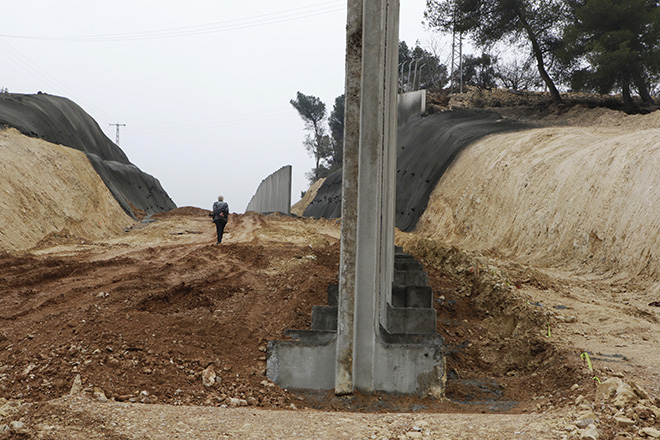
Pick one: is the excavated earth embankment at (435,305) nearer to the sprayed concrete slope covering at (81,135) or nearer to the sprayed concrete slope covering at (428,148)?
the sprayed concrete slope covering at (428,148)

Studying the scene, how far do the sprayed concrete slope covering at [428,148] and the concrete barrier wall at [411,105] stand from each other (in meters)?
1.21

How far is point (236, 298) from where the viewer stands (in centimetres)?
855

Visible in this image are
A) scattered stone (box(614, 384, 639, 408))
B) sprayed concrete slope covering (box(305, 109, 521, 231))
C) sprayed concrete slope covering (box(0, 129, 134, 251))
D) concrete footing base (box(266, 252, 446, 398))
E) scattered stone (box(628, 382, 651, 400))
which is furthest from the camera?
sprayed concrete slope covering (box(305, 109, 521, 231))

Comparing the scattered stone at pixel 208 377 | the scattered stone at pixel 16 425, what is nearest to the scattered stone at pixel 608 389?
the scattered stone at pixel 208 377

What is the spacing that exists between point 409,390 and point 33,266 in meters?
8.66

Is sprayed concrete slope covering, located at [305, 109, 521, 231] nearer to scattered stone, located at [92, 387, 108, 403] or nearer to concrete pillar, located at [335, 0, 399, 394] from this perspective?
concrete pillar, located at [335, 0, 399, 394]

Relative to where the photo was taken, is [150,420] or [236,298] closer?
[150,420]

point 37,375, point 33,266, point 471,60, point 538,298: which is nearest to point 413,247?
point 538,298

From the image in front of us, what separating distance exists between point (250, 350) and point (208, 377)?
88cm

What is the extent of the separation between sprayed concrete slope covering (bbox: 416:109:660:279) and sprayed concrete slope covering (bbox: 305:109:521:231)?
104 centimetres

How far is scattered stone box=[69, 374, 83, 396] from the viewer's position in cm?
436

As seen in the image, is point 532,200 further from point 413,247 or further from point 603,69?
point 603,69

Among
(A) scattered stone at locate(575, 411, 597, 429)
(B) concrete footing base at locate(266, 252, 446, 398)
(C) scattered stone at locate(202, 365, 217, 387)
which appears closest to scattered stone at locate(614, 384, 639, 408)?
(A) scattered stone at locate(575, 411, 597, 429)

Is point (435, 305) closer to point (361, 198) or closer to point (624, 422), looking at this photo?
point (361, 198)
